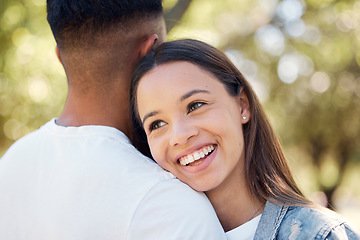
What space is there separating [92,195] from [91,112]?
0.58 metres

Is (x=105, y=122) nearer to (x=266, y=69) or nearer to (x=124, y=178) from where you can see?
(x=124, y=178)

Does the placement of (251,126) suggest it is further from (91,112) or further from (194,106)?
(91,112)

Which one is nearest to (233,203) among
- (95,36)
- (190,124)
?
(190,124)

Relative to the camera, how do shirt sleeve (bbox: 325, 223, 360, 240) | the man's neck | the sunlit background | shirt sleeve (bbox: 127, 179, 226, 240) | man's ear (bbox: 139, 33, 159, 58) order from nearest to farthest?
1. shirt sleeve (bbox: 127, 179, 226, 240)
2. shirt sleeve (bbox: 325, 223, 360, 240)
3. the man's neck
4. man's ear (bbox: 139, 33, 159, 58)
5. the sunlit background

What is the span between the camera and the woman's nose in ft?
6.95

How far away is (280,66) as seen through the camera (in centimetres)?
1061

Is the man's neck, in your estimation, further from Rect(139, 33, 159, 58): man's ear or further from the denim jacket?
the denim jacket

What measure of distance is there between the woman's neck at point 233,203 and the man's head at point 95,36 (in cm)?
82

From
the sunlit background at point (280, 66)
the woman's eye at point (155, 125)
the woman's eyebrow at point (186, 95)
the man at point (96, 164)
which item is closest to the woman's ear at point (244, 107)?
the woman's eyebrow at point (186, 95)

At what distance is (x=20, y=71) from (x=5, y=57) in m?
0.43

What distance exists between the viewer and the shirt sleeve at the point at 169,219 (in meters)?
1.71

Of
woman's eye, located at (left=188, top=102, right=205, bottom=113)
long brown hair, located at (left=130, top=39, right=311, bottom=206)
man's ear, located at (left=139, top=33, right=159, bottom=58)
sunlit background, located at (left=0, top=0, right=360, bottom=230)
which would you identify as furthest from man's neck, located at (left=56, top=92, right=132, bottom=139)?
sunlit background, located at (left=0, top=0, right=360, bottom=230)

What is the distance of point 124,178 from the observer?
71.9 inches

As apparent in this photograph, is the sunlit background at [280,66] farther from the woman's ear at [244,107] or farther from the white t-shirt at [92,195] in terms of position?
the white t-shirt at [92,195]
